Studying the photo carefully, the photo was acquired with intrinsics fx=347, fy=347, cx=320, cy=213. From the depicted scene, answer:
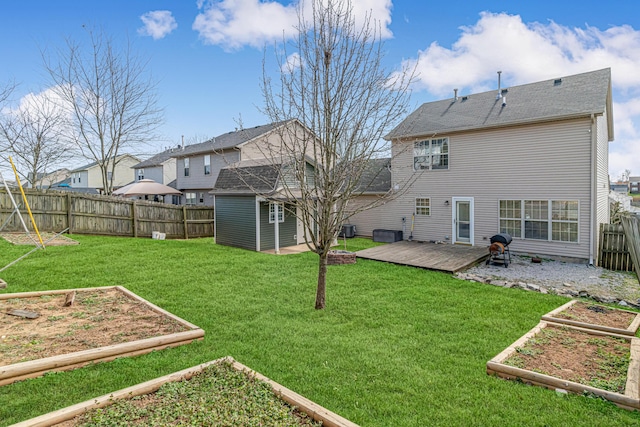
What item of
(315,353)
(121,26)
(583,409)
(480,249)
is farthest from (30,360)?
(121,26)

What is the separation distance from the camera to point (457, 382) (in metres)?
3.73

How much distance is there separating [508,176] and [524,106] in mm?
2619

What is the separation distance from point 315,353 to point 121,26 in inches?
754

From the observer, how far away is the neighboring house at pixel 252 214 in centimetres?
1309

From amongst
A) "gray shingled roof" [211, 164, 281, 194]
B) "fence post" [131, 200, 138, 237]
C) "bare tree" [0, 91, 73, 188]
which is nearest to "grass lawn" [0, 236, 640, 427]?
"gray shingled roof" [211, 164, 281, 194]

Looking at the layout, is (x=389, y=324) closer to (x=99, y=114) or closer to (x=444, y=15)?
(x=444, y=15)

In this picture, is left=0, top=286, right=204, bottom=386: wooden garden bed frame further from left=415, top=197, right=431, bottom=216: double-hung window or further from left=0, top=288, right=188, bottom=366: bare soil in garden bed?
left=415, top=197, right=431, bottom=216: double-hung window

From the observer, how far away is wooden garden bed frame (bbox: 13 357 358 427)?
8.85 feet

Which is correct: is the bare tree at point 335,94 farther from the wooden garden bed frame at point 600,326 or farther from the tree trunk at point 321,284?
the wooden garden bed frame at point 600,326

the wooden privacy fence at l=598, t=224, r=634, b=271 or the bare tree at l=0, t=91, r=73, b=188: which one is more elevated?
the bare tree at l=0, t=91, r=73, b=188

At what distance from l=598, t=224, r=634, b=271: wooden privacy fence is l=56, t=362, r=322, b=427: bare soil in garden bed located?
38.7 ft

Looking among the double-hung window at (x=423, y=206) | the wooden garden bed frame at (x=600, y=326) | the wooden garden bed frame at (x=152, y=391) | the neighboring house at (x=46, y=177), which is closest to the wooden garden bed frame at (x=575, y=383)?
the wooden garden bed frame at (x=600, y=326)

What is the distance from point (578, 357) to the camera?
418 centimetres

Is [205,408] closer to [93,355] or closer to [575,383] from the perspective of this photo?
[93,355]
